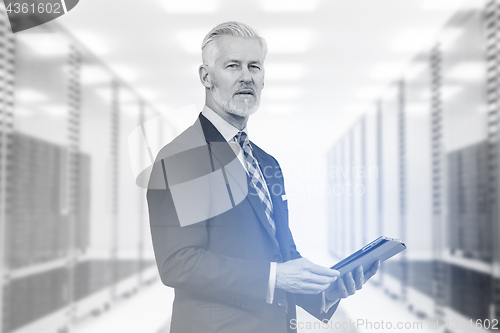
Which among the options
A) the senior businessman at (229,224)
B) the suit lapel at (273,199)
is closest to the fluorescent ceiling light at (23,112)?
the senior businessman at (229,224)

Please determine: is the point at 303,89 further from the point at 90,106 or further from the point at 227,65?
the point at 90,106

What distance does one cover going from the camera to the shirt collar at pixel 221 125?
5.27ft

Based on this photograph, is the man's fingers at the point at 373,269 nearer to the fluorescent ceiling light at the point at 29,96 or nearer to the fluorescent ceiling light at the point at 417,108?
the fluorescent ceiling light at the point at 417,108

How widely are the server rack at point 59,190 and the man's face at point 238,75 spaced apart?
109cm

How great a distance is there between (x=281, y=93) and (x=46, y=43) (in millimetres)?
1674

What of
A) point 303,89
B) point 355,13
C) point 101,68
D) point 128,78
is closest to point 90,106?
point 101,68

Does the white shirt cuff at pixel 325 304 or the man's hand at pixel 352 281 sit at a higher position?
the man's hand at pixel 352 281

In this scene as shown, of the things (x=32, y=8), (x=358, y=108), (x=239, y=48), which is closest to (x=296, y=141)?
(x=358, y=108)

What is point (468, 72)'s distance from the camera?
3.18 meters

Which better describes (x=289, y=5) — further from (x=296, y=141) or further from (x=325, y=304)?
(x=325, y=304)

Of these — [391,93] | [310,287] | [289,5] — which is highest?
[289,5]

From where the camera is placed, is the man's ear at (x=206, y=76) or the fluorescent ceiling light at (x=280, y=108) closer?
the man's ear at (x=206, y=76)

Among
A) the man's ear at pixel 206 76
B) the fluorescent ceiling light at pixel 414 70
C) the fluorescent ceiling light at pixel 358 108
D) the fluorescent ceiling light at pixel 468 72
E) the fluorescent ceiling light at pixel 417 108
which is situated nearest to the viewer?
the man's ear at pixel 206 76

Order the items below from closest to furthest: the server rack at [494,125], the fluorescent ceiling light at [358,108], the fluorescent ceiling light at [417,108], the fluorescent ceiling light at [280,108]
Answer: the fluorescent ceiling light at [280,108] → the fluorescent ceiling light at [358,108] → the server rack at [494,125] → the fluorescent ceiling light at [417,108]
